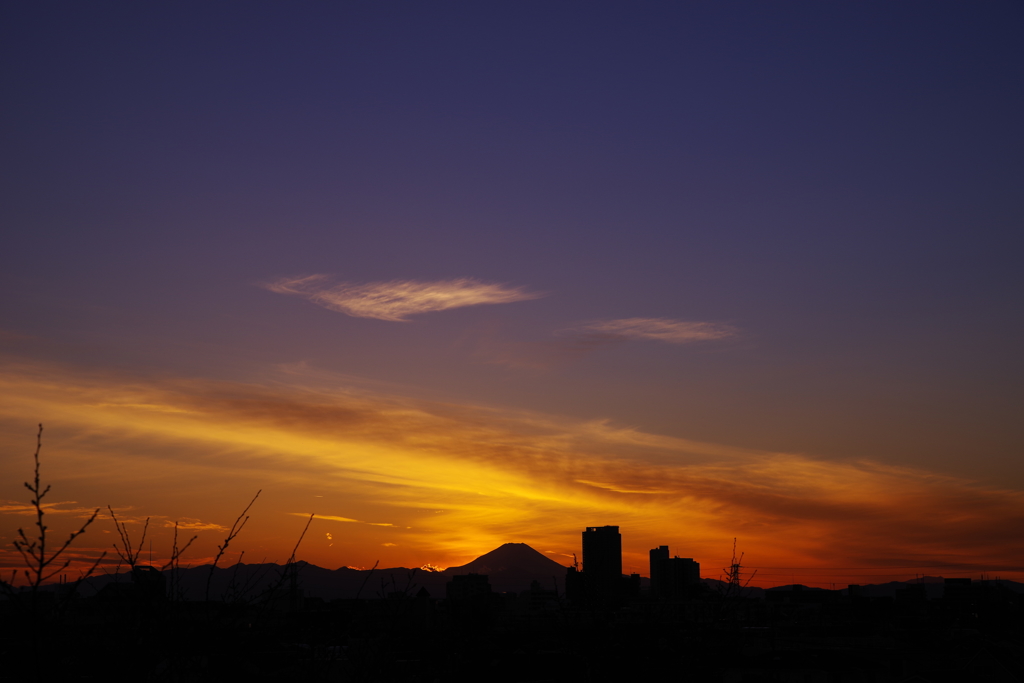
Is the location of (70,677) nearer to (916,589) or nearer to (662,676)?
(662,676)

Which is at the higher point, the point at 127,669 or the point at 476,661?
the point at 127,669

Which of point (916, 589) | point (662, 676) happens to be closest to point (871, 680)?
point (662, 676)

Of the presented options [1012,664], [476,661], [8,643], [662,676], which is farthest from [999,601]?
[8,643]

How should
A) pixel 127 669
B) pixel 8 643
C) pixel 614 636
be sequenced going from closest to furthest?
pixel 127 669 < pixel 8 643 < pixel 614 636

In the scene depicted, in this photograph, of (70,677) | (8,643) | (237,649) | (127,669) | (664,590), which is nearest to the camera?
(127,669)

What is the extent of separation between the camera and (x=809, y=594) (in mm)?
188750

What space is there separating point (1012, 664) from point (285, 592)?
48.0 meters

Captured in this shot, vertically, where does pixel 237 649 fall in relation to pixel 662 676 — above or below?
above

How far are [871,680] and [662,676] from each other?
35.8 meters

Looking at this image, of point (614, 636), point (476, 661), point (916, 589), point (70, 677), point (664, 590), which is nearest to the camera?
point (70, 677)

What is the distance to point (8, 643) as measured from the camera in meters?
11.6

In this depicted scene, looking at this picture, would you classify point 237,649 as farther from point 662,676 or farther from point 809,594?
point 809,594

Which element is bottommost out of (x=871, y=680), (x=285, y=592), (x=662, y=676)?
(x=871, y=680)

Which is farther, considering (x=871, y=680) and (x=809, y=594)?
(x=809, y=594)
